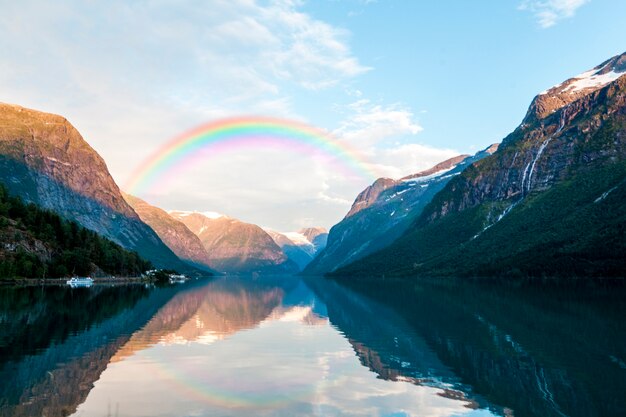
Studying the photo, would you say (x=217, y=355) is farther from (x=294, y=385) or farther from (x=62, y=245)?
(x=62, y=245)

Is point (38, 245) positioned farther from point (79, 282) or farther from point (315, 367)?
point (315, 367)

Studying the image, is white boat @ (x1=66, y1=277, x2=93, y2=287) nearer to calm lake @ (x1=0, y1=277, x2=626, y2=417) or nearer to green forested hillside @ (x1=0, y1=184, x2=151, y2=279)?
green forested hillside @ (x1=0, y1=184, x2=151, y2=279)

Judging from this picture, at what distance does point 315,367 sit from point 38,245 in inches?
6320

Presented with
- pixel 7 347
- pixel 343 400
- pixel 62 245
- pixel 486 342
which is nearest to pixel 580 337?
pixel 486 342

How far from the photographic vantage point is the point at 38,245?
167625mm

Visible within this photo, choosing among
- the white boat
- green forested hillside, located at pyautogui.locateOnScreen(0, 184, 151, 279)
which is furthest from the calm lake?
green forested hillside, located at pyautogui.locateOnScreen(0, 184, 151, 279)

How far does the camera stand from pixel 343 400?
25844 mm

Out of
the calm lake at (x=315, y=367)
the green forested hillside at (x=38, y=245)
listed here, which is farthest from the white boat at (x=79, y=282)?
the calm lake at (x=315, y=367)

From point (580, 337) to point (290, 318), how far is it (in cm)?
3782

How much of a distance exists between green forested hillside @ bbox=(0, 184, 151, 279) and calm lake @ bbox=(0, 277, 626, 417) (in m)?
104

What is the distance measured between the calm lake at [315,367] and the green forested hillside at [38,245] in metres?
104

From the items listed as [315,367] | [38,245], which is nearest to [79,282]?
[38,245]

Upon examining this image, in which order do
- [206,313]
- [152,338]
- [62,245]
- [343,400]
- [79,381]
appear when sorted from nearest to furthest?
[343,400] < [79,381] < [152,338] < [206,313] < [62,245]

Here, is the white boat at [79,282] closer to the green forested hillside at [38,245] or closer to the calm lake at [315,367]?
the green forested hillside at [38,245]
